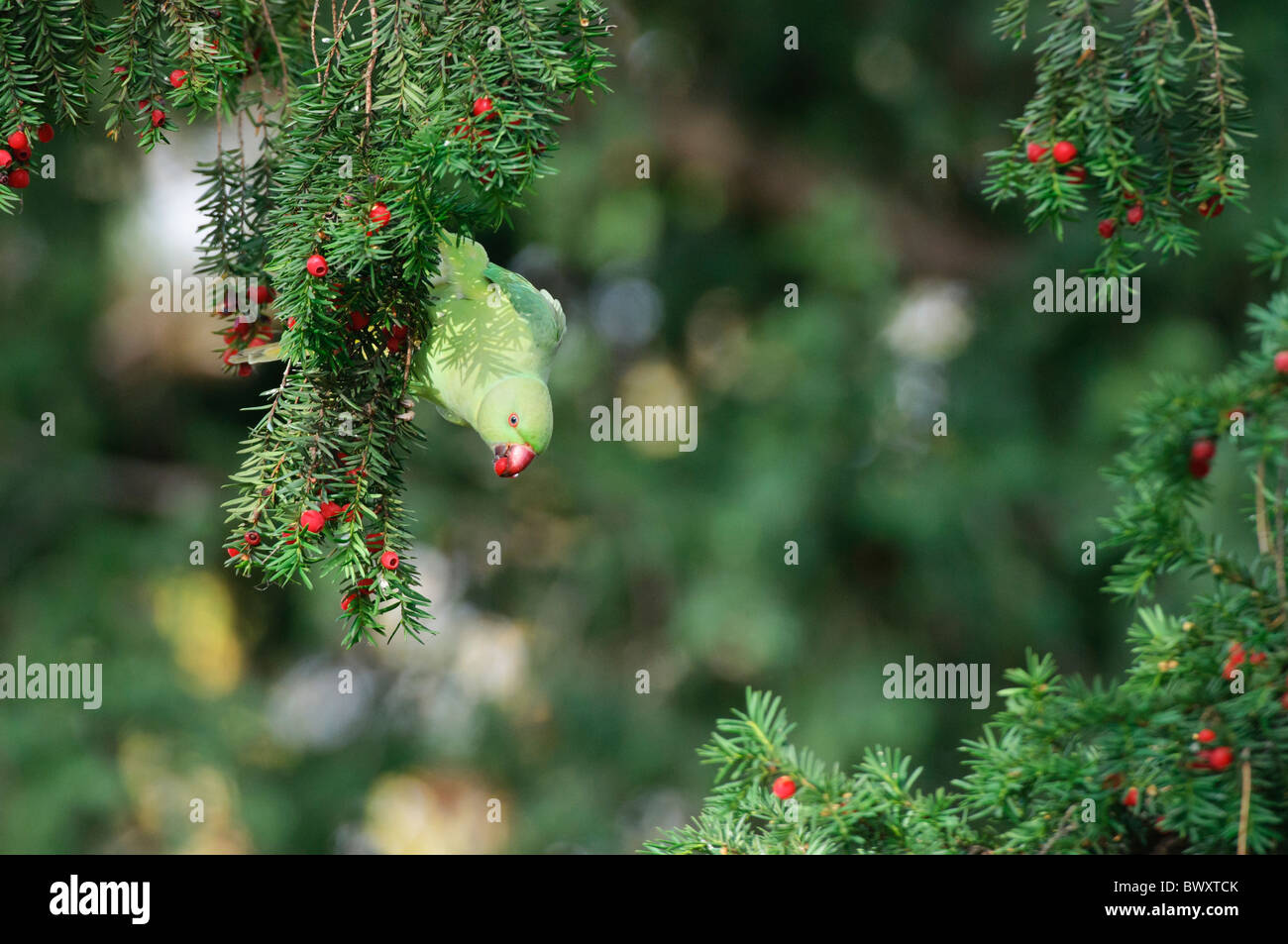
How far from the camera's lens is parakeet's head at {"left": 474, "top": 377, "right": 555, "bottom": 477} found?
3.46 feet

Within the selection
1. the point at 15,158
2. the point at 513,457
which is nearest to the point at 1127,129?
the point at 513,457

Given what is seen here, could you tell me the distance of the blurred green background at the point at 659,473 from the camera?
360 centimetres

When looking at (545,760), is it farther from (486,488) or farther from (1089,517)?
(1089,517)

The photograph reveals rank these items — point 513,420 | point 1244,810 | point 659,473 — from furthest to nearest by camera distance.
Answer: point 659,473
point 513,420
point 1244,810

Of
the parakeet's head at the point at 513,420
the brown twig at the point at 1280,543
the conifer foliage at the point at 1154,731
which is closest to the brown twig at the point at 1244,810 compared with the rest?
the conifer foliage at the point at 1154,731

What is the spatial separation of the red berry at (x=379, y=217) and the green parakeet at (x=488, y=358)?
10 cm

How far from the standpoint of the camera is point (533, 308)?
1.10 meters

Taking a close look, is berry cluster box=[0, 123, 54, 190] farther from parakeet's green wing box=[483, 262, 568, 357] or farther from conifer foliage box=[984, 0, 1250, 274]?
conifer foliage box=[984, 0, 1250, 274]

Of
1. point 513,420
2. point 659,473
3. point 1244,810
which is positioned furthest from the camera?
point 659,473

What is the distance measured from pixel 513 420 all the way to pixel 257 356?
0.85ft

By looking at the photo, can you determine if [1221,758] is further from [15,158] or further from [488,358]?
[15,158]

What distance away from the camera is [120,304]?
4051mm

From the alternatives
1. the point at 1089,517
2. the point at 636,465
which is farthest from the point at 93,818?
the point at 1089,517

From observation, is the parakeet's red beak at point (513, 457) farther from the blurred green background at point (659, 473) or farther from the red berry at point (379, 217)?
the blurred green background at point (659, 473)
